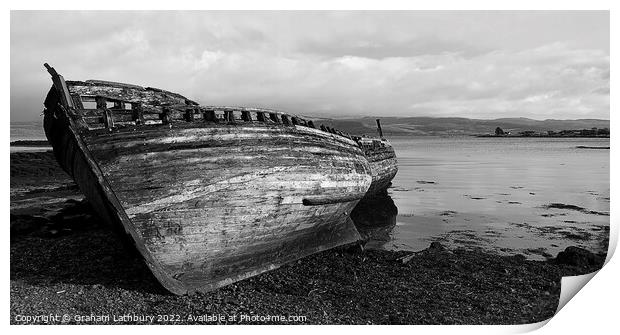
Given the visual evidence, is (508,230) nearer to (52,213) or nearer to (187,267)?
(187,267)

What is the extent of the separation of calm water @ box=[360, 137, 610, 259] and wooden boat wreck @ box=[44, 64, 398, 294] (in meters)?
5.25

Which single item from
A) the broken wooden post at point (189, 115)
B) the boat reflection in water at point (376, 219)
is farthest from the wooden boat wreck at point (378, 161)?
the broken wooden post at point (189, 115)

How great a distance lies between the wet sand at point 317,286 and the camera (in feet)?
25.6

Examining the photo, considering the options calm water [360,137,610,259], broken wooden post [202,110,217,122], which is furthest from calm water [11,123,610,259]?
broken wooden post [202,110,217,122]

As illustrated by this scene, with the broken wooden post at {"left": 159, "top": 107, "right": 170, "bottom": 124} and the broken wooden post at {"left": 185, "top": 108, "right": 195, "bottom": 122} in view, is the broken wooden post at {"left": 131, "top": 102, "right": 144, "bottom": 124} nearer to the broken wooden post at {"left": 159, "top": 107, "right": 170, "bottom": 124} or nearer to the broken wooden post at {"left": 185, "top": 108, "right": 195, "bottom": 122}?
the broken wooden post at {"left": 159, "top": 107, "right": 170, "bottom": 124}

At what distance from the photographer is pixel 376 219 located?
17.3 meters

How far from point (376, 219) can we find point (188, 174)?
10685 millimetres

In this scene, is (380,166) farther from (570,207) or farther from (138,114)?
(138,114)

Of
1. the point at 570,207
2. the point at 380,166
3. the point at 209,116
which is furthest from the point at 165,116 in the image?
the point at 570,207

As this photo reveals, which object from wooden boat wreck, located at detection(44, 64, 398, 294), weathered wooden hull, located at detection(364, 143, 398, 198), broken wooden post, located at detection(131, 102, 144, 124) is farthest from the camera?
weathered wooden hull, located at detection(364, 143, 398, 198)

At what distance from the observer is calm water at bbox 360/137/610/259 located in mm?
13750

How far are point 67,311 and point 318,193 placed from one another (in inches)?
195

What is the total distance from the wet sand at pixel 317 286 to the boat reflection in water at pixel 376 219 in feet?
6.18
